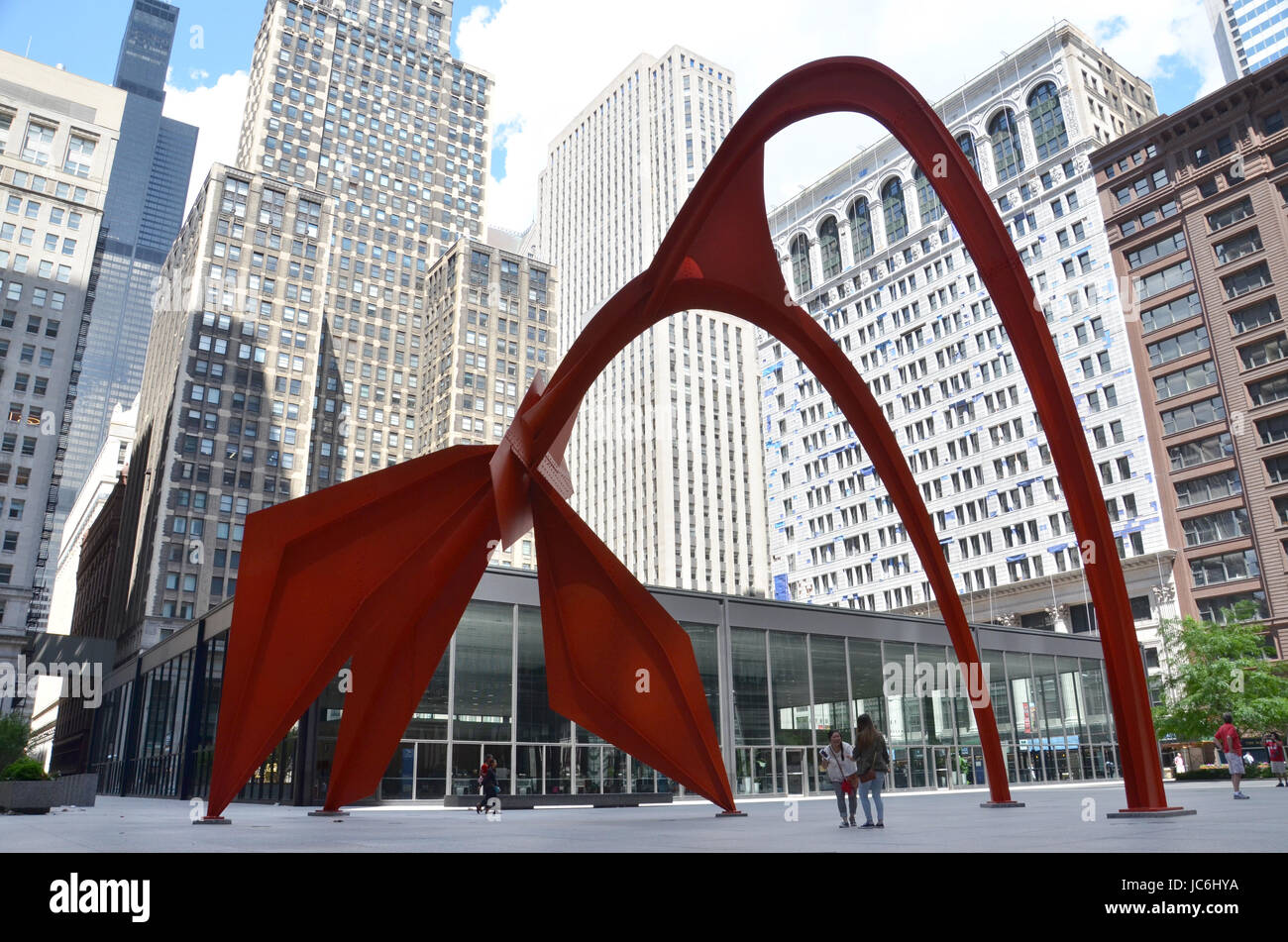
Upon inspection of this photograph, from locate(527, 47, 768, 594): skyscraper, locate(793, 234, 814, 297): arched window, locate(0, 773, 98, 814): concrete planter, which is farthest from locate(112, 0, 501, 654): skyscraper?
locate(0, 773, 98, 814): concrete planter

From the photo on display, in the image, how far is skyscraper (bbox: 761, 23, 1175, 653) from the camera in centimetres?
6438

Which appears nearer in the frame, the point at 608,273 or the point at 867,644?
the point at 867,644

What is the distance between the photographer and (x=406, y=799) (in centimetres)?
2661

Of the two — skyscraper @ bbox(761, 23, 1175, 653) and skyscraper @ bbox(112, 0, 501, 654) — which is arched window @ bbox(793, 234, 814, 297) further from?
skyscraper @ bbox(112, 0, 501, 654)

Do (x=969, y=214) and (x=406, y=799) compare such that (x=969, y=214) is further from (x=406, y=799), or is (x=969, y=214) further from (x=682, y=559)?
(x=682, y=559)

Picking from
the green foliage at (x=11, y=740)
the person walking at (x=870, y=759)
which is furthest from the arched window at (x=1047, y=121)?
the green foliage at (x=11, y=740)

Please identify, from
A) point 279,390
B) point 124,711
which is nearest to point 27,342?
point 279,390

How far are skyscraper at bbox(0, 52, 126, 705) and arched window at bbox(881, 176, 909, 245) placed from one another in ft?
242

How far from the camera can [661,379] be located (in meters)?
113

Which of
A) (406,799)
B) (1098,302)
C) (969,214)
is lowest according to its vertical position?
(406,799)

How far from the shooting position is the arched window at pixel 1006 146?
76.3 meters

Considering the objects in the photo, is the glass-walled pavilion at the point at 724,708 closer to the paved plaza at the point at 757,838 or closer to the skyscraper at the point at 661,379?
the paved plaza at the point at 757,838
